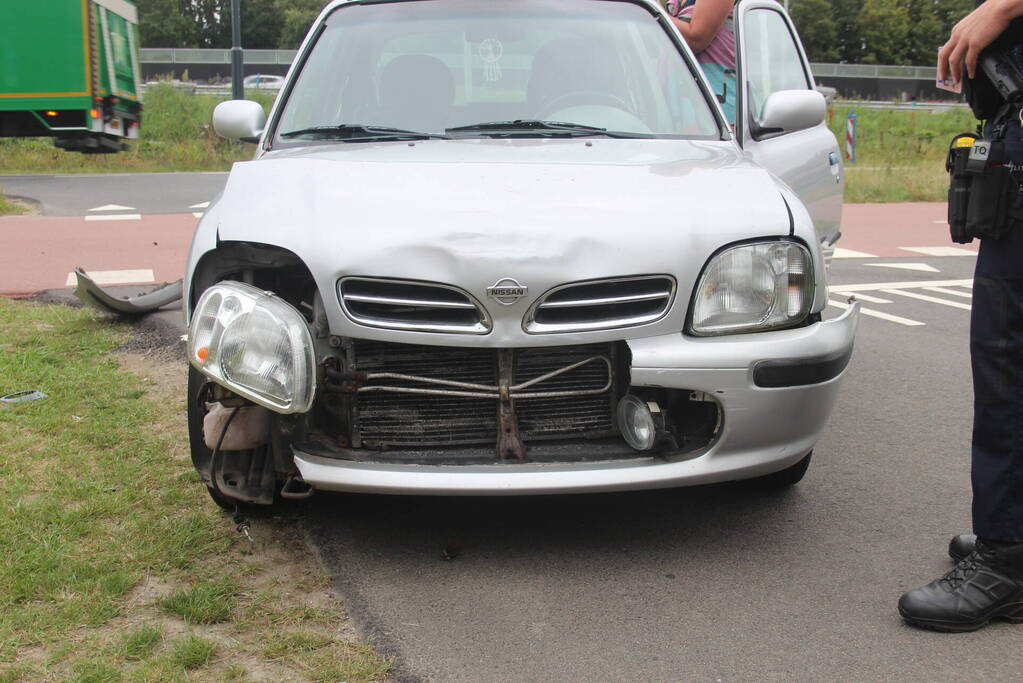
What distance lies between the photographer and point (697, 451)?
305cm

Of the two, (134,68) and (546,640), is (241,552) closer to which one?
(546,640)

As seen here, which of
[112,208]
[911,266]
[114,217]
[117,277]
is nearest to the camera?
[117,277]

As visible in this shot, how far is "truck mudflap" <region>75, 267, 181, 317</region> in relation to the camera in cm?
594

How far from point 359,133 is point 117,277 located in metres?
4.76

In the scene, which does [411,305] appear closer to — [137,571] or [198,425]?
[198,425]

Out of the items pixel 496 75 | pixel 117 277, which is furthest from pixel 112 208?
pixel 496 75

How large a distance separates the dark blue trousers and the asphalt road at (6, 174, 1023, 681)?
1.00 feet

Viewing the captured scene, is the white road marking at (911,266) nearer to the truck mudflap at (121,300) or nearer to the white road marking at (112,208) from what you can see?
the truck mudflap at (121,300)

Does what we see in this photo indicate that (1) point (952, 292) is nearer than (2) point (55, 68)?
Yes

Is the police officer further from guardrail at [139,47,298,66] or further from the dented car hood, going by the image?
guardrail at [139,47,298,66]

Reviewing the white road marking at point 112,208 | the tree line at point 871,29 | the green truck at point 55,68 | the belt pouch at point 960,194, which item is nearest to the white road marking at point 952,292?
the belt pouch at point 960,194

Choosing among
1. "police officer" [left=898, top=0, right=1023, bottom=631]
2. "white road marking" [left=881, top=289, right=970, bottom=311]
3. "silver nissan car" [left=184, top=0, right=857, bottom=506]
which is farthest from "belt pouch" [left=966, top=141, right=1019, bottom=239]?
"white road marking" [left=881, top=289, right=970, bottom=311]

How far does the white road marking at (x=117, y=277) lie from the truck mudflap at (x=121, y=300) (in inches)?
51.4

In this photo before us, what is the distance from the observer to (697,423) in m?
3.14
